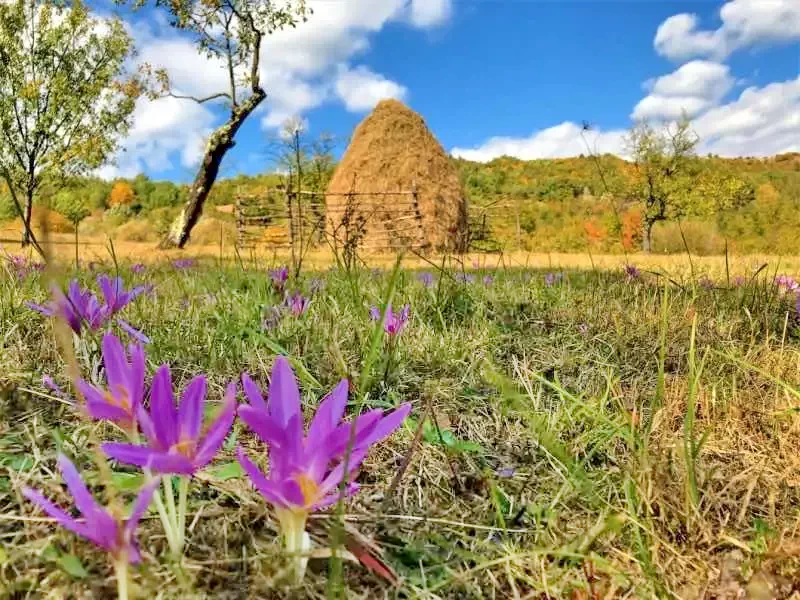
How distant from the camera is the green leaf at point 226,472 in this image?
0.75m

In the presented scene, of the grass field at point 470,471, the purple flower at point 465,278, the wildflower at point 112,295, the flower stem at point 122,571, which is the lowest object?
the grass field at point 470,471

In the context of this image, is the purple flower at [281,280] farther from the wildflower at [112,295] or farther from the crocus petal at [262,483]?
the crocus petal at [262,483]

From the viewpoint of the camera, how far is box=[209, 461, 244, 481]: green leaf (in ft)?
2.47

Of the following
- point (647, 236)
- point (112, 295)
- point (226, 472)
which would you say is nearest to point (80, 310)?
point (112, 295)

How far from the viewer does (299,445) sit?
1.55 feet

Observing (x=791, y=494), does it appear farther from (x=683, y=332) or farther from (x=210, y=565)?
(x=683, y=332)

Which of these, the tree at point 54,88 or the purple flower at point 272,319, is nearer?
the purple flower at point 272,319

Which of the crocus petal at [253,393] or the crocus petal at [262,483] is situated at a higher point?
the crocus petal at [253,393]

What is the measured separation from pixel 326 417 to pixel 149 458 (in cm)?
13

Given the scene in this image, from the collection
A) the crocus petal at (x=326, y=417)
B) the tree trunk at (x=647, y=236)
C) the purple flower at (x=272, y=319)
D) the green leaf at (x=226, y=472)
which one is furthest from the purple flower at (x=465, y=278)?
the tree trunk at (x=647, y=236)

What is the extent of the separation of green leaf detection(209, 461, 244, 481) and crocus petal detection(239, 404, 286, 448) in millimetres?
316

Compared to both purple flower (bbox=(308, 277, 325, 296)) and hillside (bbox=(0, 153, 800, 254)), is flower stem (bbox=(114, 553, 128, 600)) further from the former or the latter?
hillside (bbox=(0, 153, 800, 254))

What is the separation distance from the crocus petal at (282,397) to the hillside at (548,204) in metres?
18.9

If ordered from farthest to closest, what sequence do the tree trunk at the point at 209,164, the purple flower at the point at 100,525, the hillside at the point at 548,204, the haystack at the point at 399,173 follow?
the hillside at the point at 548,204 → the haystack at the point at 399,173 → the tree trunk at the point at 209,164 → the purple flower at the point at 100,525
